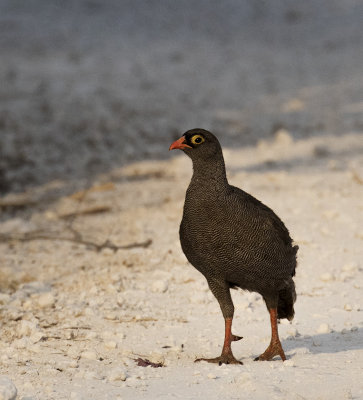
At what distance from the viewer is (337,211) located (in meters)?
8.23

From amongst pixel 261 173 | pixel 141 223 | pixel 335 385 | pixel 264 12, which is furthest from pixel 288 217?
pixel 264 12

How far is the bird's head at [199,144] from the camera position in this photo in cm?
494

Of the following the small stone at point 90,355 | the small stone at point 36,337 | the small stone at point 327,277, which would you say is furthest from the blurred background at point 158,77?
the small stone at point 90,355

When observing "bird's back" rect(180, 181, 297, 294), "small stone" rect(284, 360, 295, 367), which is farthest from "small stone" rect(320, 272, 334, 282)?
"small stone" rect(284, 360, 295, 367)

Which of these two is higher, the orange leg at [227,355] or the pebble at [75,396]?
the orange leg at [227,355]

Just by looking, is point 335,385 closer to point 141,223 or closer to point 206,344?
point 206,344

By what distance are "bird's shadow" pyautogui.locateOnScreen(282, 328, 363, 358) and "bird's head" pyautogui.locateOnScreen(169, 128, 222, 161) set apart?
1.25 metres

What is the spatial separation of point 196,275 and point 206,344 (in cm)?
133

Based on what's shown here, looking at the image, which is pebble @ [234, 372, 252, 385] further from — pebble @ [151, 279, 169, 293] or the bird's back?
pebble @ [151, 279, 169, 293]

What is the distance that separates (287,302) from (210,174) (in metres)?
0.95

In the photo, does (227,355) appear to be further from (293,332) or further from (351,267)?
(351,267)

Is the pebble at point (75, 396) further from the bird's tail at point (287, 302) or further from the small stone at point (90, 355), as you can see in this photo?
the bird's tail at point (287, 302)

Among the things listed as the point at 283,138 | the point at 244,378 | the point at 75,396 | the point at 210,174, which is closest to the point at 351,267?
the point at 210,174

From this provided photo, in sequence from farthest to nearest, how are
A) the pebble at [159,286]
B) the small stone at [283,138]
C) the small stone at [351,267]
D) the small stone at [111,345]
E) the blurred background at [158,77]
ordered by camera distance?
the blurred background at [158,77]
the small stone at [283,138]
the small stone at [351,267]
the pebble at [159,286]
the small stone at [111,345]
